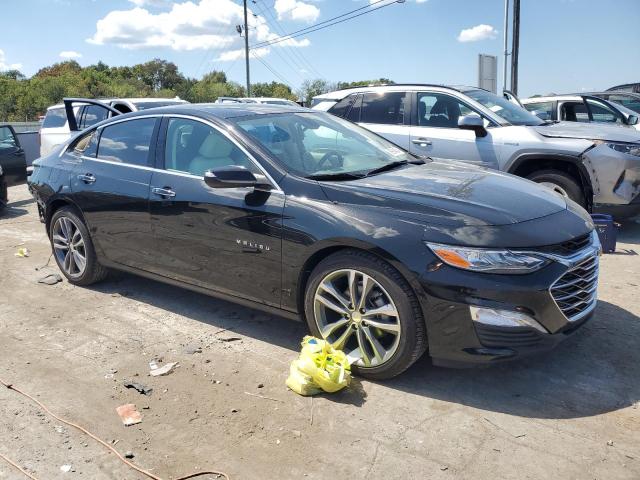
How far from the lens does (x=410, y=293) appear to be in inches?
129

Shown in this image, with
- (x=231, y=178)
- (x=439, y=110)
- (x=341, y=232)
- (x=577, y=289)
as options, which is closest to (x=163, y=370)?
(x=231, y=178)

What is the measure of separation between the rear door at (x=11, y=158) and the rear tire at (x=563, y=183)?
387 inches

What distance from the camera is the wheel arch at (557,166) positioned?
22.2ft

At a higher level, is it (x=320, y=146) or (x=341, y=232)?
(x=320, y=146)

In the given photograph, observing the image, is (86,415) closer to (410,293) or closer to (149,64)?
(410,293)

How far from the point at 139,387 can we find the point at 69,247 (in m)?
2.44

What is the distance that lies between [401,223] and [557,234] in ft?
2.97

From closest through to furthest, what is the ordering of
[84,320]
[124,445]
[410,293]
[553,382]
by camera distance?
[124,445] < [410,293] < [553,382] < [84,320]

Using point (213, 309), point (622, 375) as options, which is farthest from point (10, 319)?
point (622, 375)

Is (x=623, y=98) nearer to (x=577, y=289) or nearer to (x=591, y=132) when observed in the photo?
(x=591, y=132)

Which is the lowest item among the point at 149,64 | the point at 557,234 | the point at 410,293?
the point at 410,293

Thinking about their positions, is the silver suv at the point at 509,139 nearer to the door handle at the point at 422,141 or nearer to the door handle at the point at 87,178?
the door handle at the point at 422,141

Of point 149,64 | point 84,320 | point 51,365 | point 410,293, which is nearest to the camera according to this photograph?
point 410,293

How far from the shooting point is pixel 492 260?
3139 mm
